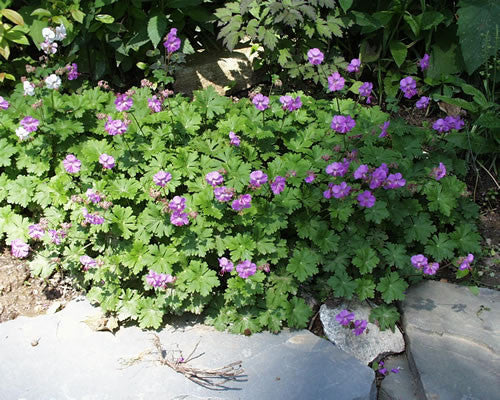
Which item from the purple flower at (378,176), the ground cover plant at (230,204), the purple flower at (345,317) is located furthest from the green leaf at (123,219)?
the purple flower at (378,176)

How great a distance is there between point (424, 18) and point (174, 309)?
111 inches

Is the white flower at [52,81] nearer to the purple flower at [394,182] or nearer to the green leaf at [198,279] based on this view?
the green leaf at [198,279]

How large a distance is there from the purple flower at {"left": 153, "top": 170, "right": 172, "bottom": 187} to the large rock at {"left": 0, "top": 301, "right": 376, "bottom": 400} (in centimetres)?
82

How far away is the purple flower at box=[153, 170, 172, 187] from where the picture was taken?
107 inches

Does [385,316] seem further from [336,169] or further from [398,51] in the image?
[398,51]

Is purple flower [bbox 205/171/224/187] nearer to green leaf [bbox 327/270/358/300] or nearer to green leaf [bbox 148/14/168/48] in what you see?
green leaf [bbox 327/270/358/300]

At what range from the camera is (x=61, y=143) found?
3287 mm

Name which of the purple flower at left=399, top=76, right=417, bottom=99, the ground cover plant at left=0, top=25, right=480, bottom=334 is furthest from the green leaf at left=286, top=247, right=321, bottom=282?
the purple flower at left=399, top=76, right=417, bottom=99

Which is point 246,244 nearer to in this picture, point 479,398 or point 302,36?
point 479,398

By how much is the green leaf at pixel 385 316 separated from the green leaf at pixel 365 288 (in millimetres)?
85

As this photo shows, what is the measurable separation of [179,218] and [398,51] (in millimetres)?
2357

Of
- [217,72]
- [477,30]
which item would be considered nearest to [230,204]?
[217,72]

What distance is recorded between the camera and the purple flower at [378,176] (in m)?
2.71

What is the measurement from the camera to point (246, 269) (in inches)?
105
